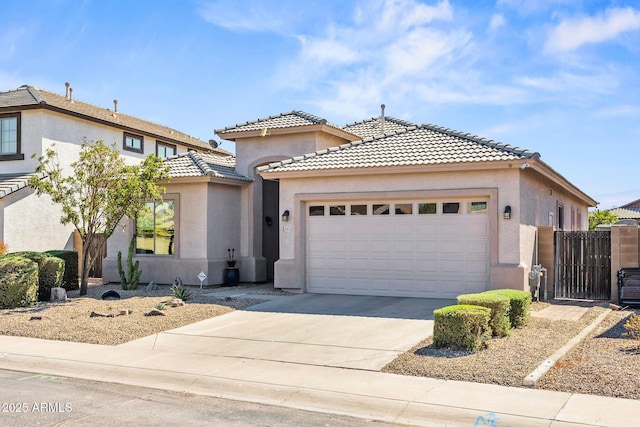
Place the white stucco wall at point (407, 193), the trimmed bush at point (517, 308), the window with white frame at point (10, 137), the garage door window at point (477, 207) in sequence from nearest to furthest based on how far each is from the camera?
the trimmed bush at point (517, 308)
the white stucco wall at point (407, 193)
the garage door window at point (477, 207)
the window with white frame at point (10, 137)

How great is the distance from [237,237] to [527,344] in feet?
39.7

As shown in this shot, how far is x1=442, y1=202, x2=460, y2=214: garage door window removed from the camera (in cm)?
1512

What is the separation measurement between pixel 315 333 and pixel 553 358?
4.29 metres

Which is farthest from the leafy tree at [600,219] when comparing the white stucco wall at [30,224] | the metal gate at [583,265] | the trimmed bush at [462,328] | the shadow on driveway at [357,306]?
the trimmed bush at [462,328]

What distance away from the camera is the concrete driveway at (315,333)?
971 centimetres

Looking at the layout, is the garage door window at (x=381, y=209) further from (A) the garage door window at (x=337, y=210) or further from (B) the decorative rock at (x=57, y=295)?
(B) the decorative rock at (x=57, y=295)

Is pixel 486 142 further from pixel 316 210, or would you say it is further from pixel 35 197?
pixel 35 197

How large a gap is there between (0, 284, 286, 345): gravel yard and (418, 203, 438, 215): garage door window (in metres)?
4.37

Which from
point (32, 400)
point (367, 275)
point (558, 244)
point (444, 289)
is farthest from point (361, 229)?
point (32, 400)

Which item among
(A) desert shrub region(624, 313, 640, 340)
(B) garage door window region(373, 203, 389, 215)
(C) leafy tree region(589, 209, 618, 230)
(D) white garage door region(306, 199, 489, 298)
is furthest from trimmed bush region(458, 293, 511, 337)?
(C) leafy tree region(589, 209, 618, 230)

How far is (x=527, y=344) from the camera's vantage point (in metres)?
9.75

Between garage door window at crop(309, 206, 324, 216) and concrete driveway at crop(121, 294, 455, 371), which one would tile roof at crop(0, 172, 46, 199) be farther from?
concrete driveway at crop(121, 294, 455, 371)

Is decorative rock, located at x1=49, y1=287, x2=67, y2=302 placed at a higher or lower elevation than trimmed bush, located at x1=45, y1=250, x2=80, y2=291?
lower

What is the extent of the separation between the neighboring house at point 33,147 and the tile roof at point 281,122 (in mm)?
6733
